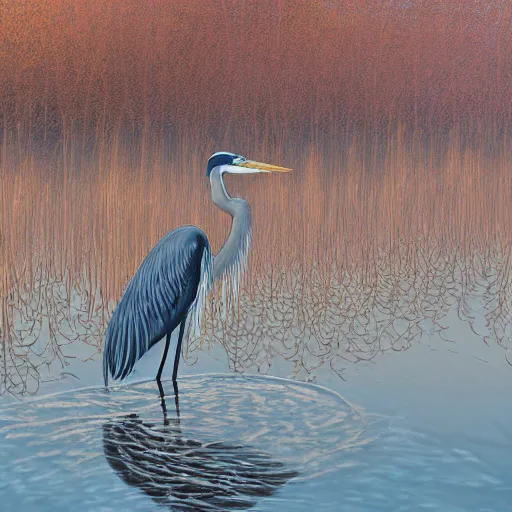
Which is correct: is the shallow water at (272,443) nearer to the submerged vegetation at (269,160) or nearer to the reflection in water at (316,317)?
the reflection in water at (316,317)

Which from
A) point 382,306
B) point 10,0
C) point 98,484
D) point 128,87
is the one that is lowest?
point 98,484

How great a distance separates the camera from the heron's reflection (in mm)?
2250

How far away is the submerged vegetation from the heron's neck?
1.01 ft

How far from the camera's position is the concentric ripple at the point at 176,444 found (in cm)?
229

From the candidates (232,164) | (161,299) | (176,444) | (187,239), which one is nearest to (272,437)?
(176,444)

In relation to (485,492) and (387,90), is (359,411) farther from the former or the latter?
(387,90)

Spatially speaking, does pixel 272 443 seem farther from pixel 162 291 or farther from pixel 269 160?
pixel 269 160

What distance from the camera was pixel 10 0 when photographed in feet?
15.8

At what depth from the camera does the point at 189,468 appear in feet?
8.05

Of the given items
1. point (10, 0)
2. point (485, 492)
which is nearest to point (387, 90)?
point (10, 0)

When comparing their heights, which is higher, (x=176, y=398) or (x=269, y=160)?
(x=269, y=160)

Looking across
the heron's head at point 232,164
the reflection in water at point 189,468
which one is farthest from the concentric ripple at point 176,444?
the heron's head at point 232,164

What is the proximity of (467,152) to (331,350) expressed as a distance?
205cm

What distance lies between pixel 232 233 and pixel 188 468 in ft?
4.87
